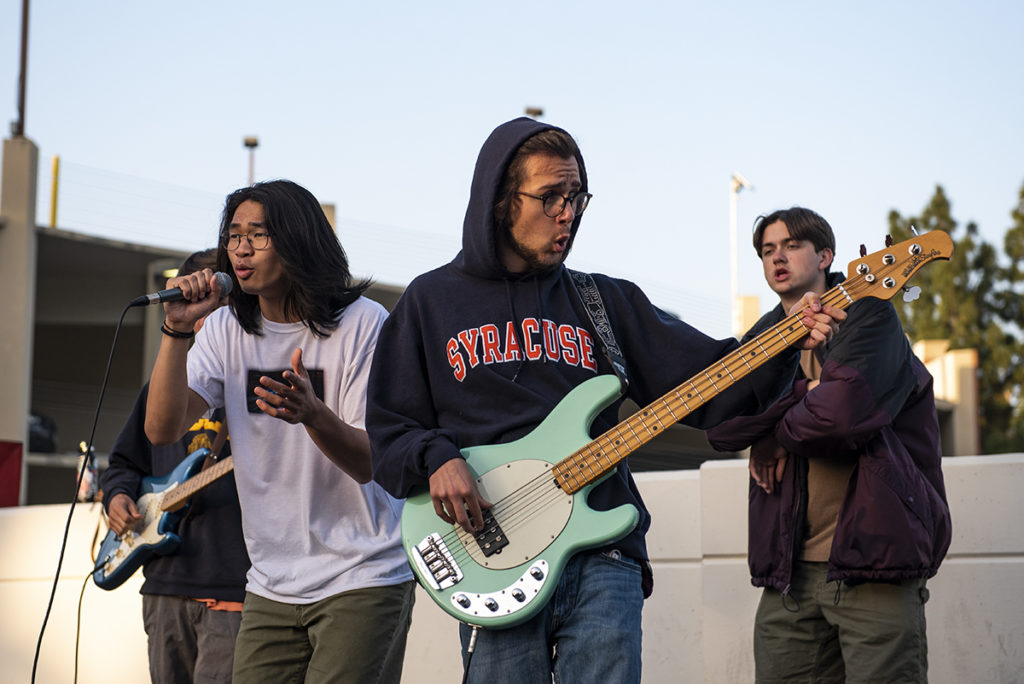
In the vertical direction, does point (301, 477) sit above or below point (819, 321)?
below

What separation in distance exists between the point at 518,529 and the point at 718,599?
2.49 metres

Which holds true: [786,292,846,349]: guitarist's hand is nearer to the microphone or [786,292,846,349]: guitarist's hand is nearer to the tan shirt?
the tan shirt

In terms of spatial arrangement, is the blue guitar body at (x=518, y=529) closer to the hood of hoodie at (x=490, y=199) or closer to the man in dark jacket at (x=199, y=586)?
the hood of hoodie at (x=490, y=199)

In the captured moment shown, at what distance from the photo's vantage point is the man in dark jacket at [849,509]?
4.13m

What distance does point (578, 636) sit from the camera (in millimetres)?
3088

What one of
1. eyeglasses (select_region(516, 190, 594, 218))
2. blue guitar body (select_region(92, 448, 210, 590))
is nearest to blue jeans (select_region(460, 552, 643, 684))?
eyeglasses (select_region(516, 190, 594, 218))


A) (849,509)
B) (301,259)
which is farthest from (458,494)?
(849,509)

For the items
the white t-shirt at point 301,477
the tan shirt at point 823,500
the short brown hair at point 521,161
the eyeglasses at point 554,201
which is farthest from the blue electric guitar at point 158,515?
the tan shirt at point 823,500

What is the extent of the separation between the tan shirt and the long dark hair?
1851 millimetres

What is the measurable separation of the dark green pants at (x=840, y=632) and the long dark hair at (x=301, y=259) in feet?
6.62

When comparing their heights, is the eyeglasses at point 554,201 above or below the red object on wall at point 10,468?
above

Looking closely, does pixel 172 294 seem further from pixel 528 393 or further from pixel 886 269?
pixel 886 269

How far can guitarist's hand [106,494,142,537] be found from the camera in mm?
5137

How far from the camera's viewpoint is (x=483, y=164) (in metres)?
3.54
